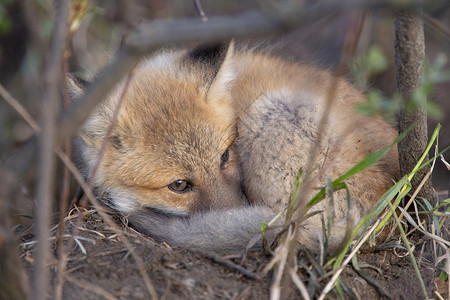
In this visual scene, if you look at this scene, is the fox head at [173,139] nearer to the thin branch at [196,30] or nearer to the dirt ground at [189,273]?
the dirt ground at [189,273]

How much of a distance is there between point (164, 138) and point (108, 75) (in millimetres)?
1376

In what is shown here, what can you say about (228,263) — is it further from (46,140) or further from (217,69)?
(217,69)

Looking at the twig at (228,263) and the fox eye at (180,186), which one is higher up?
the fox eye at (180,186)

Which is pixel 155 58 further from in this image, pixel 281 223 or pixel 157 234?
pixel 281 223

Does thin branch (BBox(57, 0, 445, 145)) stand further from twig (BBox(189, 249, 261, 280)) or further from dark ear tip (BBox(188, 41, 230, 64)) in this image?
dark ear tip (BBox(188, 41, 230, 64))

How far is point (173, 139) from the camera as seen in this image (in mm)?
2648

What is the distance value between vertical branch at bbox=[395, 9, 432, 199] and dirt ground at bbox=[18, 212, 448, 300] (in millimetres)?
491

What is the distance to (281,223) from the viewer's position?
7.12ft

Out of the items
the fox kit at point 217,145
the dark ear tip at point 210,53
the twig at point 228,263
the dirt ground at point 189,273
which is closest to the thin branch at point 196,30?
the dirt ground at point 189,273

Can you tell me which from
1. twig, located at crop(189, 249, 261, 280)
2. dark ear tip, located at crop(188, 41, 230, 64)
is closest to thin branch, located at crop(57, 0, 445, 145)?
twig, located at crop(189, 249, 261, 280)

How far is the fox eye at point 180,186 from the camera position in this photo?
9.00 ft

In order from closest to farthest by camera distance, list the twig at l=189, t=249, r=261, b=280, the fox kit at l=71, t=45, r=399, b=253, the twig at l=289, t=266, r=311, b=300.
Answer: the twig at l=289, t=266, r=311, b=300
the twig at l=189, t=249, r=261, b=280
the fox kit at l=71, t=45, r=399, b=253

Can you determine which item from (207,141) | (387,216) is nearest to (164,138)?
(207,141)

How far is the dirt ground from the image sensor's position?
69.5 inches
